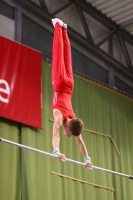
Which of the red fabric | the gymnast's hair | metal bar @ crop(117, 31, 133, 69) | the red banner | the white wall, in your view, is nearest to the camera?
the gymnast's hair

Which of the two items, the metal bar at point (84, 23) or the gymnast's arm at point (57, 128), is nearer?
the gymnast's arm at point (57, 128)

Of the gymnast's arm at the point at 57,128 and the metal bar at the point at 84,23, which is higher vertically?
the metal bar at the point at 84,23

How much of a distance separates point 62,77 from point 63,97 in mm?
244

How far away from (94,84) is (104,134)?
100cm

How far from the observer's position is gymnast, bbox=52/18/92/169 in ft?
14.2

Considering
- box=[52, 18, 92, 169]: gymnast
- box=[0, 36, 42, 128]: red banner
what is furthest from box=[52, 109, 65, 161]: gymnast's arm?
box=[0, 36, 42, 128]: red banner

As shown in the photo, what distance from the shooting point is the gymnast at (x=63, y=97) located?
4324 millimetres

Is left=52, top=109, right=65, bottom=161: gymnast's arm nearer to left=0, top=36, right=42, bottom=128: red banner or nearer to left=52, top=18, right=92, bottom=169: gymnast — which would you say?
left=52, top=18, right=92, bottom=169: gymnast

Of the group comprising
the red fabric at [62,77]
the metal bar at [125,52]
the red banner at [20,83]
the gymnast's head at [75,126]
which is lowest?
the gymnast's head at [75,126]

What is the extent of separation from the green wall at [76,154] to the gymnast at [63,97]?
158 centimetres

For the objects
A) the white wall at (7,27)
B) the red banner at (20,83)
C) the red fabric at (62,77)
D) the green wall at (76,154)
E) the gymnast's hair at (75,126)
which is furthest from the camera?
the white wall at (7,27)

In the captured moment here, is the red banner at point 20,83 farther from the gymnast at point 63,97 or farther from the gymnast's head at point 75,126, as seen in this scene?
the gymnast's head at point 75,126

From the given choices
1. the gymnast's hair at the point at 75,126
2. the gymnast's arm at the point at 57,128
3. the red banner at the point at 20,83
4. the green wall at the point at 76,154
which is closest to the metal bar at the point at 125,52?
the green wall at the point at 76,154

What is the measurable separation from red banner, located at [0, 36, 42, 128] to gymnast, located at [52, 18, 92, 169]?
1.52 m
